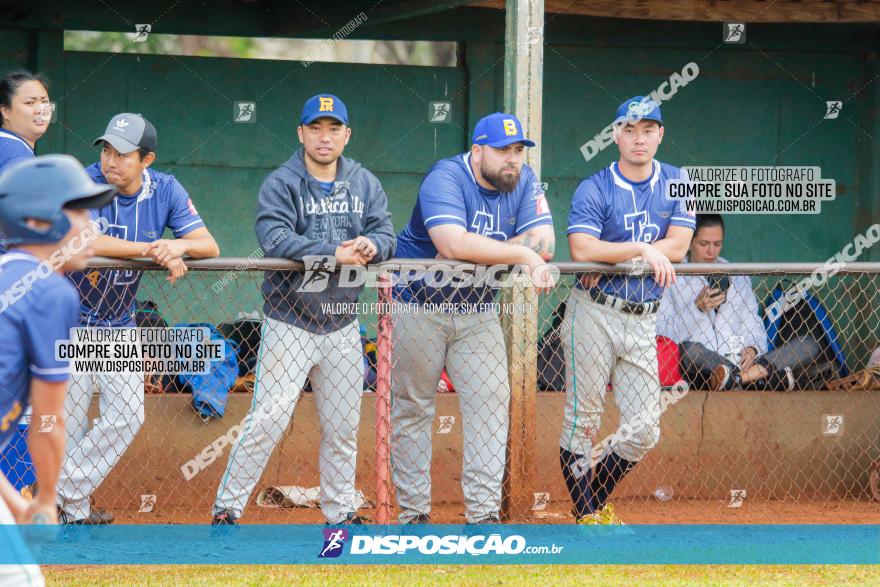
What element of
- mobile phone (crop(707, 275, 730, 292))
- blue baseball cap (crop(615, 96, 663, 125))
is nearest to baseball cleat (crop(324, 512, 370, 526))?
blue baseball cap (crop(615, 96, 663, 125))

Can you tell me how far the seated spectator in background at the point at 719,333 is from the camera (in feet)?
26.1

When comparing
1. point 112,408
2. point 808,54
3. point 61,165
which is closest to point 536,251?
point 112,408

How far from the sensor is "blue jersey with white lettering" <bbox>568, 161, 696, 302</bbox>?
6.29 meters

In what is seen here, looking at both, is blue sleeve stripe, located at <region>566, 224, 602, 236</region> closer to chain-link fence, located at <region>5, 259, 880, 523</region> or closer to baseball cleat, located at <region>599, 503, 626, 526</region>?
chain-link fence, located at <region>5, 259, 880, 523</region>

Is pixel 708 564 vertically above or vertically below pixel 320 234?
below

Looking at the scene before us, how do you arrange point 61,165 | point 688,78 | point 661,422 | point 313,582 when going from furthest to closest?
point 688,78 → point 661,422 → point 313,582 → point 61,165

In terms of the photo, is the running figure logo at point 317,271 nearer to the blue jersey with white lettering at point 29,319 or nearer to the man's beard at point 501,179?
the man's beard at point 501,179

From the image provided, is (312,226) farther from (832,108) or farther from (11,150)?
(832,108)

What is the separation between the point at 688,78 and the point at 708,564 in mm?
4589

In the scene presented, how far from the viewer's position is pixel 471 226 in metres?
6.18

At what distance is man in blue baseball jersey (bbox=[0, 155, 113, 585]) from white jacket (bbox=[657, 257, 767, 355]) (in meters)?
5.07

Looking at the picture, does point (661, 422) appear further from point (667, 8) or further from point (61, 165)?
point (61, 165)

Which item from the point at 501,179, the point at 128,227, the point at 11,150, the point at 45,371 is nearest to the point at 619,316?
the point at 501,179

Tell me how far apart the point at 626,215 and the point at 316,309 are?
167 centimetres
